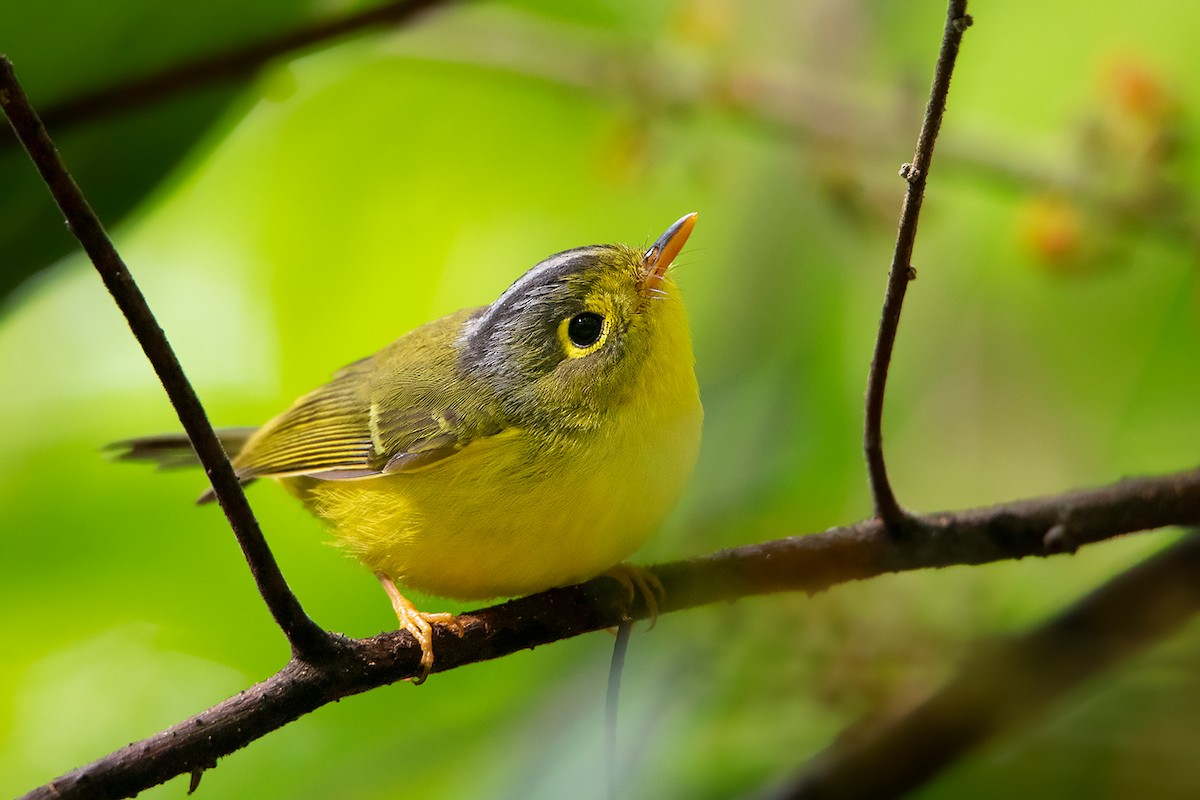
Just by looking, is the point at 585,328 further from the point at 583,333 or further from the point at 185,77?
the point at 185,77

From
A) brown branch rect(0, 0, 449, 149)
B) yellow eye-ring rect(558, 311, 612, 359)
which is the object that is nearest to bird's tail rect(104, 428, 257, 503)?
brown branch rect(0, 0, 449, 149)

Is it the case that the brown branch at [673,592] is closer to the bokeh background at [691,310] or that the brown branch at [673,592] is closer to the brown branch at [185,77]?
the bokeh background at [691,310]

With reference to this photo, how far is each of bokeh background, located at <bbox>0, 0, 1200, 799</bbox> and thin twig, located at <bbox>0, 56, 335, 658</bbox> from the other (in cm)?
61

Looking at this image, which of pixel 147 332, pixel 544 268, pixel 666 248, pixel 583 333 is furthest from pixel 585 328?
pixel 147 332

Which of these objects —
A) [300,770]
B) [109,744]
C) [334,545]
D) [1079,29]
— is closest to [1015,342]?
[1079,29]

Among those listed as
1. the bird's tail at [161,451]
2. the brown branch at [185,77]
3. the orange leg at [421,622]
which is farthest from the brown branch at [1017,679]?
the brown branch at [185,77]

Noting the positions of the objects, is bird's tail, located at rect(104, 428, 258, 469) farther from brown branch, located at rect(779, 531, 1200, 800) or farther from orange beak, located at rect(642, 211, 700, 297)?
brown branch, located at rect(779, 531, 1200, 800)

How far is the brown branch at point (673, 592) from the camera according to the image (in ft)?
4.49

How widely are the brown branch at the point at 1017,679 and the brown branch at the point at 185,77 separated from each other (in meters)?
1.52

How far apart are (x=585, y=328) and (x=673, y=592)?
1.39 feet

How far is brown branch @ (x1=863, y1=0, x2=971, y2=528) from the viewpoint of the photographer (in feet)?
3.68

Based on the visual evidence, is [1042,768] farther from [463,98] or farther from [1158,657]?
[463,98]

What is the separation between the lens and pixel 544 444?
1824mm

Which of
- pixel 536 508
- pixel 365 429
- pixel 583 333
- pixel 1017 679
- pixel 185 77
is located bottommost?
pixel 1017 679
